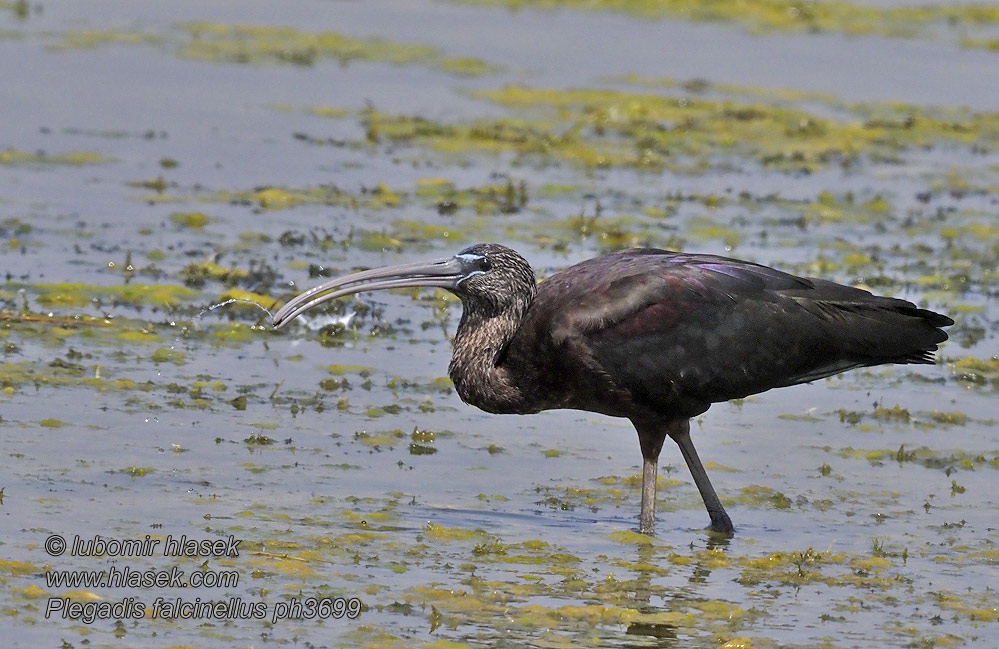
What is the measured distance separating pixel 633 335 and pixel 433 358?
2863 millimetres

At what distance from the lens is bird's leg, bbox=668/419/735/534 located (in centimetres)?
856

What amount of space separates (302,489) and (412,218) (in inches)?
234

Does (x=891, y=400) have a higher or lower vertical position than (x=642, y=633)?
higher

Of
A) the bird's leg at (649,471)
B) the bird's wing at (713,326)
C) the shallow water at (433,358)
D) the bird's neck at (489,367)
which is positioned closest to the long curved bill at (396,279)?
the bird's neck at (489,367)

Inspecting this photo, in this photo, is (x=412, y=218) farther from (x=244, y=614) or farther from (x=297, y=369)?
(x=244, y=614)

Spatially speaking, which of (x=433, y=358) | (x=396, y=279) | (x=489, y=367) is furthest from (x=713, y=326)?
(x=433, y=358)

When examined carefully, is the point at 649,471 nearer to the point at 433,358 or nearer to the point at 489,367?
the point at 489,367

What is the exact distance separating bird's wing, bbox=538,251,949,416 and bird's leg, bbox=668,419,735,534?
125 millimetres

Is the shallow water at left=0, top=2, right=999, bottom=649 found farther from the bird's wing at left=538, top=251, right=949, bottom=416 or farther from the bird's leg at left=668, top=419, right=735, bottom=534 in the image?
the bird's wing at left=538, top=251, right=949, bottom=416

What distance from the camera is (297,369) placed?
10.6m

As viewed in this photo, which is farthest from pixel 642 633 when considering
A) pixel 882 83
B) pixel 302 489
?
pixel 882 83

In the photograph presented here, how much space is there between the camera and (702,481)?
8.62 meters

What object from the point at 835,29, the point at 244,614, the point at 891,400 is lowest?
the point at 244,614

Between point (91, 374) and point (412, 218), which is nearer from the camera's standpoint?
point (91, 374)
